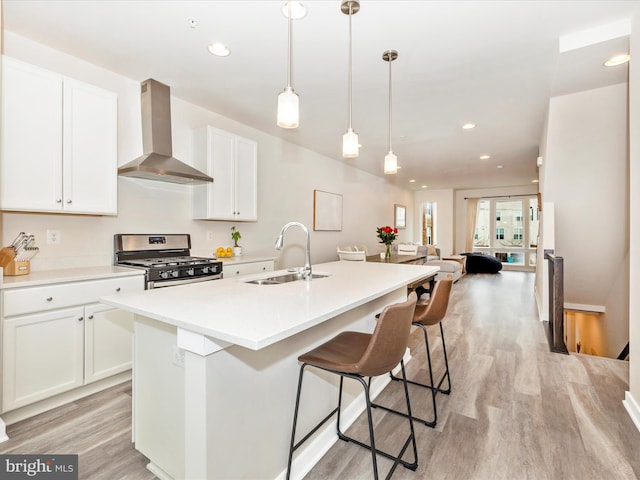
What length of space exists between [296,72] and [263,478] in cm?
293

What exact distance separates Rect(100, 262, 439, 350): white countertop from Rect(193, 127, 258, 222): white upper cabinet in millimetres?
1737

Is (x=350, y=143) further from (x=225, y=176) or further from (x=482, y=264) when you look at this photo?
(x=482, y=264)

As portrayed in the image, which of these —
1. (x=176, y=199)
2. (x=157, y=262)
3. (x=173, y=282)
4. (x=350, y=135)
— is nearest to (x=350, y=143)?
(x=350, y=135)

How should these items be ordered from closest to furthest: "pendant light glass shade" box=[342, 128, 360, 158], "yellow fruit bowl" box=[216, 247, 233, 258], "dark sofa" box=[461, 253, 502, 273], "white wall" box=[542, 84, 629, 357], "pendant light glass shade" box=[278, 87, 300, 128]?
"pendant light glass shade" box=[278, 87, 300, 128] → "pendant light glass shade" box=[342, 128, 360, 158] → "white wall" box=[542, 84, 629, 357] → "yellow fruit bowl" box=[216, 247, 233, 258] → "dark sofa" box=[461, 253, 502, 273]

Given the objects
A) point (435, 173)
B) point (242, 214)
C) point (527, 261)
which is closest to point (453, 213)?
point (527, 261)

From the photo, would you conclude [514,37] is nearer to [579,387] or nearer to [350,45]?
[350,45]

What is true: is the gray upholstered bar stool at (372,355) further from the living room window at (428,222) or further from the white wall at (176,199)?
the living room window at (428,222)

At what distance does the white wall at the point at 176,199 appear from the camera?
248 centimetres

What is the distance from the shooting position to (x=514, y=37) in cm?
229

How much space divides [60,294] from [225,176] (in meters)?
1.98

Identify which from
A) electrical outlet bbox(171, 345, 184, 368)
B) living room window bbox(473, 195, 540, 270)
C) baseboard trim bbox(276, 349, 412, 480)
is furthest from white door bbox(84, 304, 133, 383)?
living room window bbox(473, 195, 540, 270)

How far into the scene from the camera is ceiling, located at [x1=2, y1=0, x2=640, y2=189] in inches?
80.1

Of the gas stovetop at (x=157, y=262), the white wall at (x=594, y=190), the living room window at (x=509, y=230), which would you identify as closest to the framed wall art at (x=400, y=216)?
the living room window at (x=509, y=230)

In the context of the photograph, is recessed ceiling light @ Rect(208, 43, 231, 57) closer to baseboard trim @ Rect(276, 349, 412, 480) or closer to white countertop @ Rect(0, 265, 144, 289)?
white countertop @ Rect(0, 265, 144, 289)
